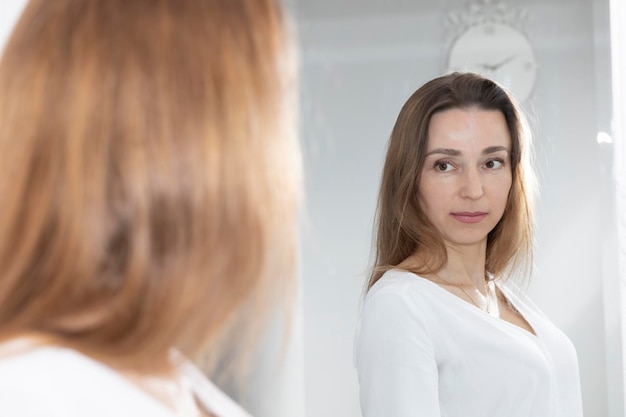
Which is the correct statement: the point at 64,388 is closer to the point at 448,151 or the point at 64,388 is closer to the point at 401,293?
the point at 401,293

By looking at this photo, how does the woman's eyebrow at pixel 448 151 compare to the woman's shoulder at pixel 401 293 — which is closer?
the woman's shoulder at pixel 401 293

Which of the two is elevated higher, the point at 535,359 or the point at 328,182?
the point at 328,182

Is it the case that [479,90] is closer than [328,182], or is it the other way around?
[479,90]

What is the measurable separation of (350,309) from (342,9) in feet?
1.54

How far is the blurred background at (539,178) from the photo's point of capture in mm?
1300

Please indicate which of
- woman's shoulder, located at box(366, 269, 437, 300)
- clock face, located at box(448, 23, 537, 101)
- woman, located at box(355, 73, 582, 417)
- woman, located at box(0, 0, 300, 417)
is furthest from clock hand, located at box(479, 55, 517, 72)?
woman, located at box(0, 0, 300, 417)

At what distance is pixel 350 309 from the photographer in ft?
4.35

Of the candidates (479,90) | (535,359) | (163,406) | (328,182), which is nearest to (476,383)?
(535,359)

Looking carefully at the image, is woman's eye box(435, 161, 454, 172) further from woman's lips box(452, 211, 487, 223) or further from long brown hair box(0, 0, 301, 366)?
long brown hair box(0, 0, 301, 366)

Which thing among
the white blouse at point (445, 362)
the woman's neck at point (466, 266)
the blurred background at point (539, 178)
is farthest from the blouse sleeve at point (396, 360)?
the blurred background at point (539, 178)

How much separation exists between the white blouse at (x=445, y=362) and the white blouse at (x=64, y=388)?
1.87 ft

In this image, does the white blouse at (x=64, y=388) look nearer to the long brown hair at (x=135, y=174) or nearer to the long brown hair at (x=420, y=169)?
the long brown hair at (x=135, y=174)

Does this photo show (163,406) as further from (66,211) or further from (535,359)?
(535,359)

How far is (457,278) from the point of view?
1056 millimetres
